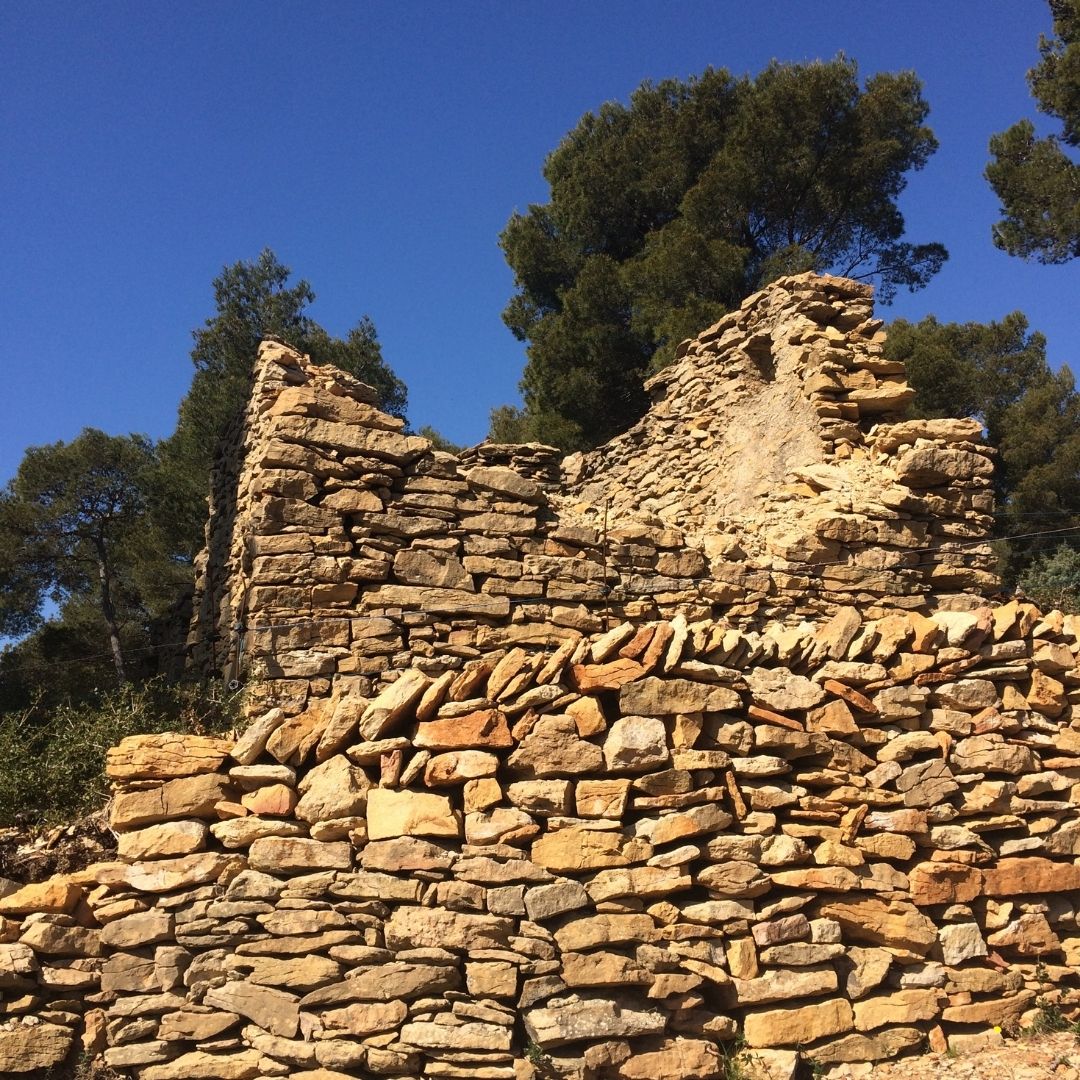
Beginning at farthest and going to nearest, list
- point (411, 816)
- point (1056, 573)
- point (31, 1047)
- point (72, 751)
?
1. point (1056, 573)
2. point (72, 751)
3. point (411, 816)
4. point (31, 1047)

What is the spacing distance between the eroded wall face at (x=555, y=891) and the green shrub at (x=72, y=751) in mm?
1008

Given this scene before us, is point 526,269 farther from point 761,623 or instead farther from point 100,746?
point 100,746

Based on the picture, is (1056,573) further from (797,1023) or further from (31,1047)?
(31,1047)

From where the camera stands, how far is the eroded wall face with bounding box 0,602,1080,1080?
3.68 meters

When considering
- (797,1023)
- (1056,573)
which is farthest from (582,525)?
(1056,573)

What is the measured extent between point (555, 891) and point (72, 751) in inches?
131

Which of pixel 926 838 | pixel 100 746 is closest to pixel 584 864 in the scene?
pixel 926 838

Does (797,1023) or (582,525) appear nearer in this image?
(797,1023)

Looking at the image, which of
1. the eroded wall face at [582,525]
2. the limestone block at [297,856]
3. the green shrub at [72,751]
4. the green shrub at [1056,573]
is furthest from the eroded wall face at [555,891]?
the green shrub at [1056,573]

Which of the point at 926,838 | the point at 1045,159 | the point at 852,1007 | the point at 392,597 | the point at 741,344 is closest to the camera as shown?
the point at 852,1007

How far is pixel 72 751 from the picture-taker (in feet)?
17.4

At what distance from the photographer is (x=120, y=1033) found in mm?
3729

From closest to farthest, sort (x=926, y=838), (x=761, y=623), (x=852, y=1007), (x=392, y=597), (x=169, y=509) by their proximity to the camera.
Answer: (x=852, y=1007) → (x=926, y=838) → (x=392, y=597) → (x=761, y=623) → (x=169, y=509)

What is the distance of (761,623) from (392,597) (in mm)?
2894
